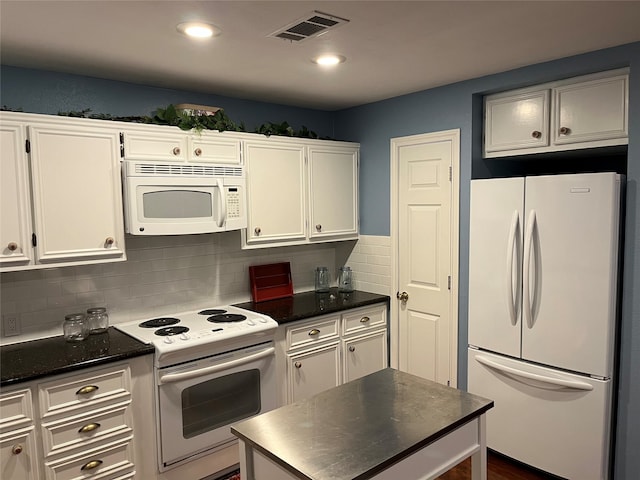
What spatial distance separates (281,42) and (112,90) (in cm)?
127

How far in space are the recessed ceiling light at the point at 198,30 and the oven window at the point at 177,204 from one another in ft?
3.22

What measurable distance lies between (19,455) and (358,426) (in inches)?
65.0

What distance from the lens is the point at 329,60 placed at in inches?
106

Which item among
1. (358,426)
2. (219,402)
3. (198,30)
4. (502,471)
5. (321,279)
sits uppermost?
(198,30)

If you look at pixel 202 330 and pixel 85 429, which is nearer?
pixel 85 429

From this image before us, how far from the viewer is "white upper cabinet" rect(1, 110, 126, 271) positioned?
2412 millimetres

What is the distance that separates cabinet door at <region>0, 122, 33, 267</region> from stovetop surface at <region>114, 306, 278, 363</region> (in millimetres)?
767

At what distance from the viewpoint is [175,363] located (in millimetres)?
2656

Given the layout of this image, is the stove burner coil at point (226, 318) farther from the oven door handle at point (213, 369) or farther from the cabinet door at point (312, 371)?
the cabinet door at point (312, 371)

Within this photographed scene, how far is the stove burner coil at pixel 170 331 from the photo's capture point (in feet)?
9.14

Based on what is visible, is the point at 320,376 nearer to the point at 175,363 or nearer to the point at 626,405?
the point at 175,363

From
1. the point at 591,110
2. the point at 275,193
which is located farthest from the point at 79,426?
the point at 591,110

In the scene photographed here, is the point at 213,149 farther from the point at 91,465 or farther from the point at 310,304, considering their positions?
the point at 91,465

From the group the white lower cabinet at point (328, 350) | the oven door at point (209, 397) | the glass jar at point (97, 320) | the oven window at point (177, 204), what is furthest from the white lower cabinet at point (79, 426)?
the white lower cabinet at point (328, 350)
